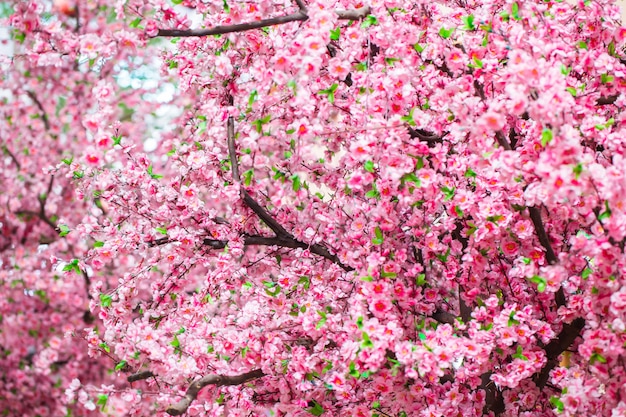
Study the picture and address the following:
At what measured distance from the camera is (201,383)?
8.87 feet

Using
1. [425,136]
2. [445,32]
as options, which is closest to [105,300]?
[425,136]

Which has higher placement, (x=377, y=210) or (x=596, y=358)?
(x=377, y=210)

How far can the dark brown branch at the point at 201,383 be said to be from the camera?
8.30 feet

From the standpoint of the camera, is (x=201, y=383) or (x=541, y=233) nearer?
(x=541, y=233)

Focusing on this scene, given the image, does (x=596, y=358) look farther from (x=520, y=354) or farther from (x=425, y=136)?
(x=425, y=136)

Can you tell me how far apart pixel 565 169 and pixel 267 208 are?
2005 millimetres

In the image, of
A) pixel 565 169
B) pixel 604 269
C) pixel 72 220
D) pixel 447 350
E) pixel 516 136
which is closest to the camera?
pixel 565 169

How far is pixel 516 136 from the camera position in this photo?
303cm

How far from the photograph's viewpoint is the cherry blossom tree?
229cm

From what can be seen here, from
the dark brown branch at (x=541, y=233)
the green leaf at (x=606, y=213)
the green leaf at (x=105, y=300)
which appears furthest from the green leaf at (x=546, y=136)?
the green leaf at (x=105, y=300)

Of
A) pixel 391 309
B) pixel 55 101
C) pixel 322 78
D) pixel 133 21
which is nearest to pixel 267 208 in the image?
pixel 322 78

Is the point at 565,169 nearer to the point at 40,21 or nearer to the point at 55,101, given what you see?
the point at 40,21

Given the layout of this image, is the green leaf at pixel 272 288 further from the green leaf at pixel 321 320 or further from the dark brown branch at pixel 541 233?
the dark brown branch at pixel 541 233

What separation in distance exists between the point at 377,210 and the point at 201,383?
1037mm
